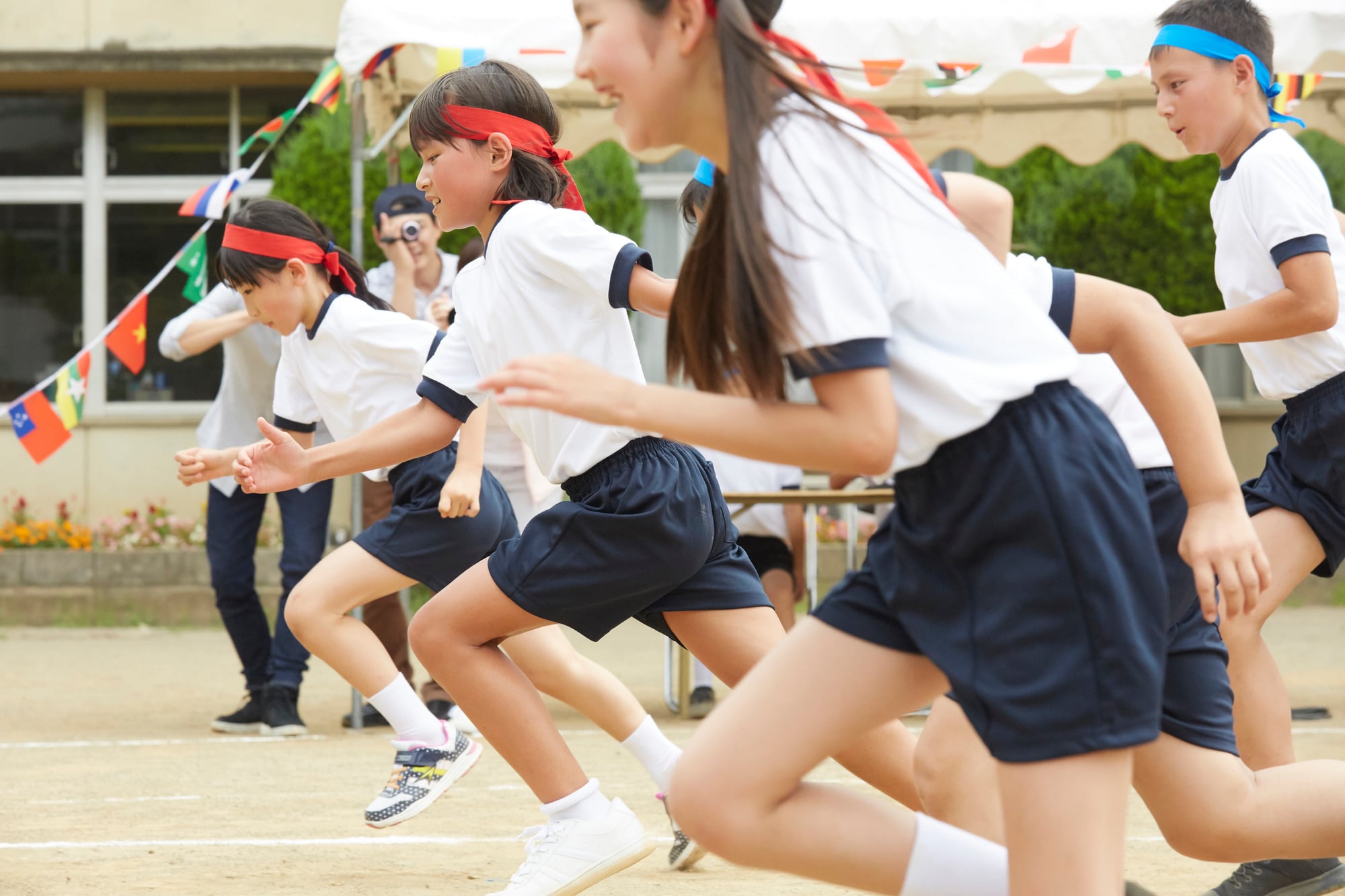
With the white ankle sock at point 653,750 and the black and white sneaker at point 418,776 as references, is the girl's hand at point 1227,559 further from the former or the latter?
the black and white sneaker at point 418,776

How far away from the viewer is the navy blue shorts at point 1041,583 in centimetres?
173

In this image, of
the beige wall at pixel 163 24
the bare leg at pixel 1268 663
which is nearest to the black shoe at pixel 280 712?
the bare leg at pixel 1268 663

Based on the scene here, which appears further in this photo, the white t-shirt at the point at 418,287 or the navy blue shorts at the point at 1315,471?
the white t-shirt at the point at 418,287

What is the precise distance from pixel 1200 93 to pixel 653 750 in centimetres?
188

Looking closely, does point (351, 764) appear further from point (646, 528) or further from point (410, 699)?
point (646, 528)

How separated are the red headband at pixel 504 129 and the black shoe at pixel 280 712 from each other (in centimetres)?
314

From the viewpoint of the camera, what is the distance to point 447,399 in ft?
10.0

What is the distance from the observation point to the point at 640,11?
1.84 metres

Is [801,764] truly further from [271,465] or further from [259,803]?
[259,803]

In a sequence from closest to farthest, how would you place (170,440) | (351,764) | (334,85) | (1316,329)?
(1316,329) < (351,764) < (334,85) < (170,440)

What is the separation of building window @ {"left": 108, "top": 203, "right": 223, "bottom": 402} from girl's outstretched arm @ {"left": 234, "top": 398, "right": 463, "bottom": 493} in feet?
29.1

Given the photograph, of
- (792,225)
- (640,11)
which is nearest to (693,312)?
(792,225)

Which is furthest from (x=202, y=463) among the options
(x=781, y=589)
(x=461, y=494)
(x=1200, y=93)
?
(x=781, y=589)

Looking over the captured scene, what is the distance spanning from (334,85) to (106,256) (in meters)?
6.03
